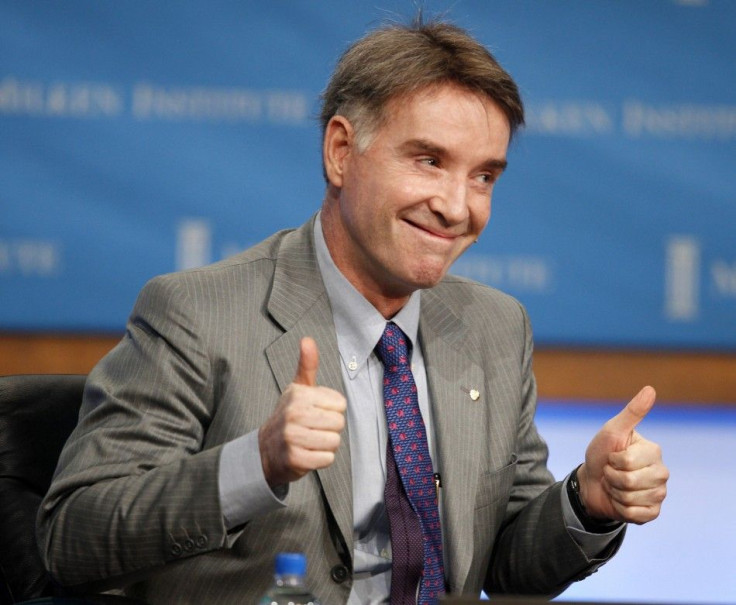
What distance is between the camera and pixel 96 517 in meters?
1.75


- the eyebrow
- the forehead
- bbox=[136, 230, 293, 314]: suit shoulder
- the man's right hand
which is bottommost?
the man's right hand

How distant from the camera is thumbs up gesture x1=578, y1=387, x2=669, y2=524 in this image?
1.90 metres

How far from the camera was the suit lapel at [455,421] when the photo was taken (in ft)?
6.61

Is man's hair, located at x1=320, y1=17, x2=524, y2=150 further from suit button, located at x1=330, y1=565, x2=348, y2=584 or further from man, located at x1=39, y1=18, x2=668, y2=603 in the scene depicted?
suit button, located at x1=330, y1=565, x2=348, y2=584

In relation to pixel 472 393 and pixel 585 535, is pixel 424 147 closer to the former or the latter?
pixel 472 393

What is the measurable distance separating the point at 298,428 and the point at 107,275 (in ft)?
9.48

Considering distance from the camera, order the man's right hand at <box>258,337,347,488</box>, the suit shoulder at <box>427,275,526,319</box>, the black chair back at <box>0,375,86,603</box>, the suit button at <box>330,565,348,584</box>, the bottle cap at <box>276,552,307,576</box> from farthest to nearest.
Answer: the suit shoulder at <box>427,275,526,319</box> < the black chair back at <box>0,375,86,603</box> < the suit button at <box>330,565,348,584</box> < the man's right hand at <box>258,337,347,488</box> < the bottle cap at <box>276,552,307,576</box>

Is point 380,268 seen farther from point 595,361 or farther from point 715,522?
point 595,361

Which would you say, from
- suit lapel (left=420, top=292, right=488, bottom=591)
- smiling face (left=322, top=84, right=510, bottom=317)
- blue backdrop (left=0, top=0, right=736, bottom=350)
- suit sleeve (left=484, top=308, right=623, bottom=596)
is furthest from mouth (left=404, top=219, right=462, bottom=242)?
blue backdrop (left=0, top=0, right=736, bottom=350)

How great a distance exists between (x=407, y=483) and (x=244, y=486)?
0.40 m

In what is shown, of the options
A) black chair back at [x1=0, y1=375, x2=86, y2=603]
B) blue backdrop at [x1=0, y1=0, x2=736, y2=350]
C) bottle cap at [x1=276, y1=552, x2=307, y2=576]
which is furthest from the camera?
blue backdrop at [x1=0, y1=0, x2=736, y2=350]

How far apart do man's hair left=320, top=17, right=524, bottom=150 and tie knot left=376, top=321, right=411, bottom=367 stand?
34 centimetres

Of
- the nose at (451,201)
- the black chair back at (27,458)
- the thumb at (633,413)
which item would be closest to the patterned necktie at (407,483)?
the nose at (451,201)

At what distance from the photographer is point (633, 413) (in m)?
1.92
